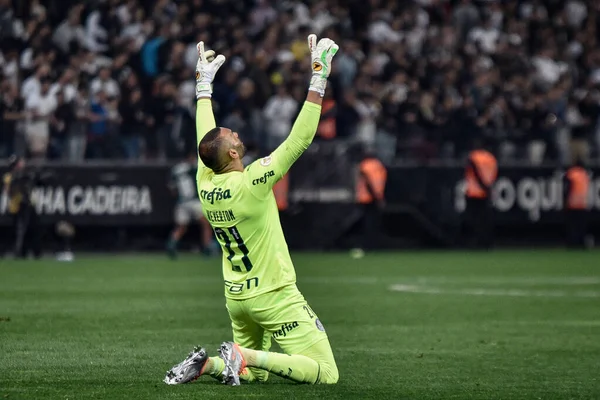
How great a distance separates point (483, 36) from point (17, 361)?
21809 millimetres

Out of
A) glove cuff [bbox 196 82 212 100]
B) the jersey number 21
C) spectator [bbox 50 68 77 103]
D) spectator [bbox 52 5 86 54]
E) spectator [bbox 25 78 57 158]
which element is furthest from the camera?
spectator [bbox 52 5 86 54]

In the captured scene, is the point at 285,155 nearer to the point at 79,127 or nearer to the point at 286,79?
the point at 79,127

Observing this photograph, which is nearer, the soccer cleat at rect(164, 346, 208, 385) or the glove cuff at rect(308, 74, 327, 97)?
the soccer cleat at rect(164, 346, 208, 385)

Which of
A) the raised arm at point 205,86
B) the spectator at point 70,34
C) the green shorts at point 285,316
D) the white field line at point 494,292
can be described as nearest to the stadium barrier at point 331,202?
the spectator at point 70,34

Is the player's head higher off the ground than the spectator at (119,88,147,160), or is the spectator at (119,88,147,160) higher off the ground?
the spectator at (119,88,147,160)

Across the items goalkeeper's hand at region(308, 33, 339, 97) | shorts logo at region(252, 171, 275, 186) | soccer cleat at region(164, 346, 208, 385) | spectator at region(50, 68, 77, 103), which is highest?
spectator at region(50, 68, 77, 103)

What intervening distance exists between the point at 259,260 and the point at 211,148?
0.83 m

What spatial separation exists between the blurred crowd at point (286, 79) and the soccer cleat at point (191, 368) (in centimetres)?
1505

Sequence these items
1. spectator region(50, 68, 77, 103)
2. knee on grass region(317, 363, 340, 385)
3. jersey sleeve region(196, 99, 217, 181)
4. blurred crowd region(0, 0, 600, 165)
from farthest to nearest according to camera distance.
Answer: blurred crowd region(0, 0, 600, 165)
spectator region(50, 68, 77, 103)
jersey sleeve region(196, 99, 217, 181)
knee on grass region(317, 363, 340, 385)

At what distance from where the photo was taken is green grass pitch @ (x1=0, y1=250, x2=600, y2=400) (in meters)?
9.09

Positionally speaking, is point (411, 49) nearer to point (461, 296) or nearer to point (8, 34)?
point (8, 34)

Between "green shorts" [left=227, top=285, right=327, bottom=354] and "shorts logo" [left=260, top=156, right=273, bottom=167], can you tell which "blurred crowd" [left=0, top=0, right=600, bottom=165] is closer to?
"green shorts" [left=227, top=285, right=327, bottom=354]

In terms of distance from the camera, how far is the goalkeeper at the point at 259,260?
8.73 m

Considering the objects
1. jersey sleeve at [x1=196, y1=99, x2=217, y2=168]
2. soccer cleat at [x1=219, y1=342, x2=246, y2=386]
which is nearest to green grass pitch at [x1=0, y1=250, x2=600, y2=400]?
soccer cleat at [x1=219, y1=342, x2=246, y2=386]
